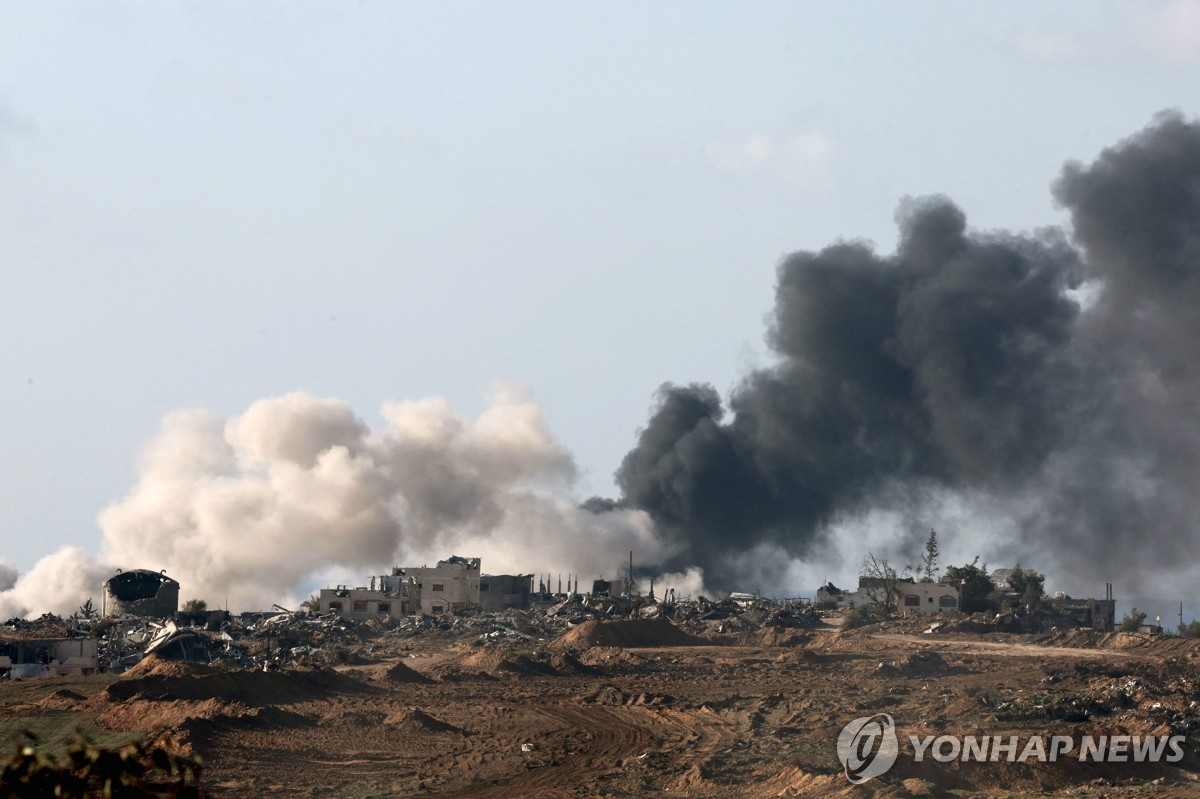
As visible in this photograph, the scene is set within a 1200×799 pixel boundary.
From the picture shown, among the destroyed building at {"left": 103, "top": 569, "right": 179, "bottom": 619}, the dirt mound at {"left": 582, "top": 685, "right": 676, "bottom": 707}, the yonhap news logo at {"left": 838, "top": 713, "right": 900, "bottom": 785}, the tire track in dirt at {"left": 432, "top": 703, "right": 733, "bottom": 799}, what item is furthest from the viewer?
the destroyed building at {"left": 103, "top": 569, "right": 179, "bottom": 619}

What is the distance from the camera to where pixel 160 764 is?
7688mm

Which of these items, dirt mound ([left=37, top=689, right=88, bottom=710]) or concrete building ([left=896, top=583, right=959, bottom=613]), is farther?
concrete building ([left=896, top=583, right=959, bottom=613])

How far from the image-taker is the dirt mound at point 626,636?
2598 inches

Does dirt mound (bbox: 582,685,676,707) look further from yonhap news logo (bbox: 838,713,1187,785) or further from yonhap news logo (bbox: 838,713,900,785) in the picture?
yonhap news logo (bbox: 838,713,1187,785)

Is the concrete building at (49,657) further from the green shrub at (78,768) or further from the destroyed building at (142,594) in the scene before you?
the green shrub at (78,768)

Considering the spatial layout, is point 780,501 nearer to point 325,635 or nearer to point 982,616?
point 982,616

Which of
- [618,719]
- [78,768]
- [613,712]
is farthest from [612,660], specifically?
[78,768]

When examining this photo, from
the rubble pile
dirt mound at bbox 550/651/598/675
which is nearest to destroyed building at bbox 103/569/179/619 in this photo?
the rubble pile

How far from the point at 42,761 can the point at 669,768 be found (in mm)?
25208

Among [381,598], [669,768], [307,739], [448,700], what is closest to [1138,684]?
[669,768]

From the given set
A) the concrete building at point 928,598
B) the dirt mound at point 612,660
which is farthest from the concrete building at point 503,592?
the dirt mound at point 612,660

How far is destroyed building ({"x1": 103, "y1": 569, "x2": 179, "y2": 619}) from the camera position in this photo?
83875mm

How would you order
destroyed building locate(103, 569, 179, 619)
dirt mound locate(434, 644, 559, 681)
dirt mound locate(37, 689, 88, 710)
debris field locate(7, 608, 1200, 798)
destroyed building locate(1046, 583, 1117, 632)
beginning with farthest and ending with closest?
destroyed building locate(1046, 583, 1117, 632), destroyed building locate(103, 569, 179, 619), dirt mound locate(434, 644, 559, 681), dirt mound locate(37, 689, 88, 710), debris field locate(7, 608, 1200, 798)

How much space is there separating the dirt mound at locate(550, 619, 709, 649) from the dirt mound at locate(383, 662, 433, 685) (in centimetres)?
1402
